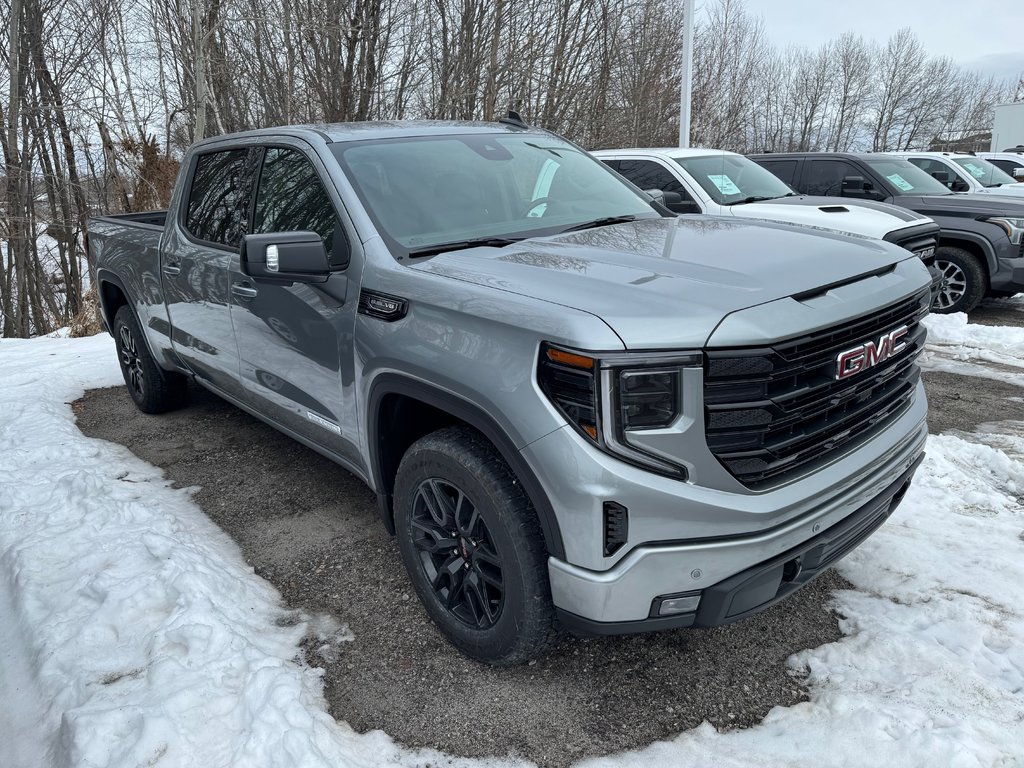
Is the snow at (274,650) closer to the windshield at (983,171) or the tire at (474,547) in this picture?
the tire at (474,547)

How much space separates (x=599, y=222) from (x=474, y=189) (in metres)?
0.58

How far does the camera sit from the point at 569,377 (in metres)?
2.14

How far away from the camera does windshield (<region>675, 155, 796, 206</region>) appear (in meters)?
7.63

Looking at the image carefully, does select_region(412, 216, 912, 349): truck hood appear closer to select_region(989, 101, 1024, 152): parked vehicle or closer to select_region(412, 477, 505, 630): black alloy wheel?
select_region(412, 477, 505, 630): black alloy wheel

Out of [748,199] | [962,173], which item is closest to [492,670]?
[748,199]

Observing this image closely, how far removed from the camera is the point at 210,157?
4.53 meters

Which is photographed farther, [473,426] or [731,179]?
[731,179]

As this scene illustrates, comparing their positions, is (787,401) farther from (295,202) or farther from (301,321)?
(295,202)

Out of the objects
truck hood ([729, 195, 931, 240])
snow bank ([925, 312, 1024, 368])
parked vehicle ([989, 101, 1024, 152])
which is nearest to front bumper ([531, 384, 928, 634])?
truck hood ([729, 195, 931, 240])

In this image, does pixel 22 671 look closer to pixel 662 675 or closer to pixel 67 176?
pixel 662 675

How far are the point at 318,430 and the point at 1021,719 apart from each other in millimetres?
2824

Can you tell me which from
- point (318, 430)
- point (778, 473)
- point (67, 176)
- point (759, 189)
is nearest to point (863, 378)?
point (778, 473)

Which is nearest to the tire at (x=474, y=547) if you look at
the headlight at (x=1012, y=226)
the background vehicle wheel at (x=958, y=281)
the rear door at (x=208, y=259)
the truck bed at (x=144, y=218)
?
the rear door at (x=208, y=259)

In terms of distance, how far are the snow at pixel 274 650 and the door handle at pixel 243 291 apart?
119cm
